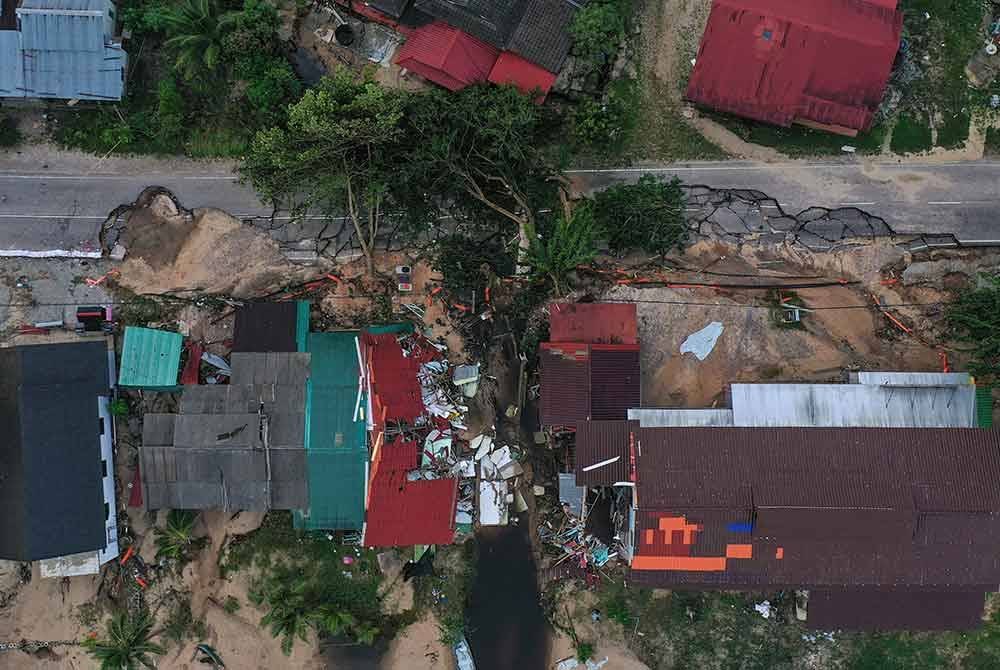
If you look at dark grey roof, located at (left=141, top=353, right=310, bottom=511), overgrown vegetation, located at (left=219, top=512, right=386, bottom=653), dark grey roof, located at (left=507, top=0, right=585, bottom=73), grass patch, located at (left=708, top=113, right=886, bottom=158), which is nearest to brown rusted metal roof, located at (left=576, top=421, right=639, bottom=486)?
overgrown vegetation, located at (left=219, top=512, right=386, bottom=653)

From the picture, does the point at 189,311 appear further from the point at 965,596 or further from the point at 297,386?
the point at 965,596

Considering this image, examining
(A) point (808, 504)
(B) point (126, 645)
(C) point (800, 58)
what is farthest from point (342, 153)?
(A) point (808, 504)

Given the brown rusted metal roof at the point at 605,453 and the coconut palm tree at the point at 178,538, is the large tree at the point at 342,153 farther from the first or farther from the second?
the coconut palm tree at the point at 178,538

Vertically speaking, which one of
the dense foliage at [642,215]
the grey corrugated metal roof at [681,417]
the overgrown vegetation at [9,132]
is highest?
the overgrown vegetation at [9,132]

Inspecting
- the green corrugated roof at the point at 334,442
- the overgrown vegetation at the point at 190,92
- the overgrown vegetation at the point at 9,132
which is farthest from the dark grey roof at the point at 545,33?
the overgrown vegetation at the point at 9,132

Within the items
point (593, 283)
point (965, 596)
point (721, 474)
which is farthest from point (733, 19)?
point (965, 596)

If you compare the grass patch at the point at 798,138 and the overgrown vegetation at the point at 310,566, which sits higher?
the grass patch at the point at 798,138

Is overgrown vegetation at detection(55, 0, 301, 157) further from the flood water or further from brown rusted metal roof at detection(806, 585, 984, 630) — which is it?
brown rusted metal roof at detection(806, 585, 984, 630)
